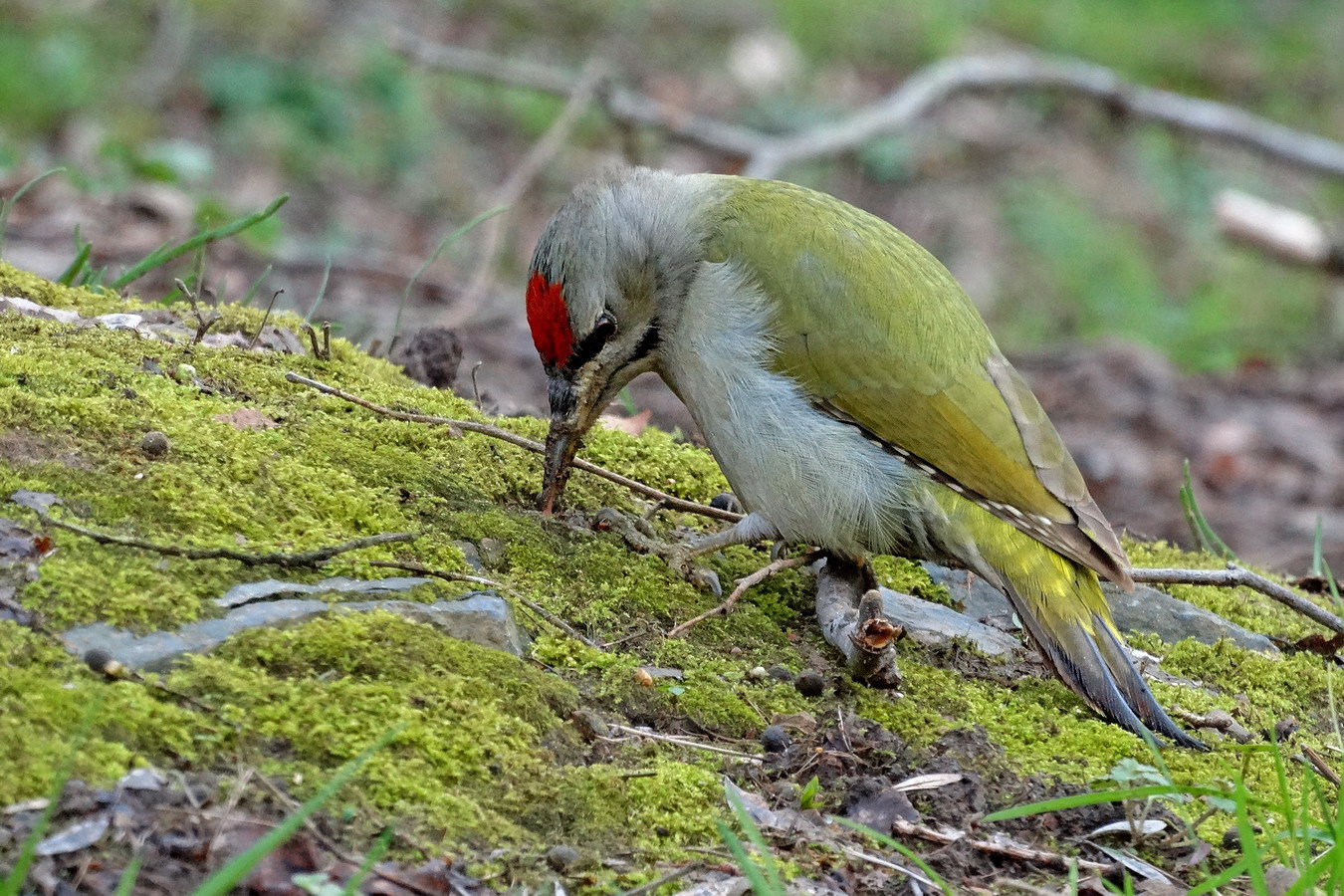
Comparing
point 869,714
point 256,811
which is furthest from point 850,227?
point 256,811

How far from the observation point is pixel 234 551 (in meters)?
2.97

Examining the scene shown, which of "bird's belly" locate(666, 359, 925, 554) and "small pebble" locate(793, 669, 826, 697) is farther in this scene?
"bird's belly" locate(666, 359, 925, 554)

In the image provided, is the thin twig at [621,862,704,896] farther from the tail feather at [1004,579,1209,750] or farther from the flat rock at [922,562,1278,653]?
the flat rock at [922,562,1278,653]

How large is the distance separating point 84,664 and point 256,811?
0.46m

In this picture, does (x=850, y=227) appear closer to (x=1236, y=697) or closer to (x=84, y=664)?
(x=1236, y=697)

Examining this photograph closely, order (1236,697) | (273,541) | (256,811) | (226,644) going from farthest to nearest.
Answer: (1236,697)
(273,541)
(226,644)
(256,811)

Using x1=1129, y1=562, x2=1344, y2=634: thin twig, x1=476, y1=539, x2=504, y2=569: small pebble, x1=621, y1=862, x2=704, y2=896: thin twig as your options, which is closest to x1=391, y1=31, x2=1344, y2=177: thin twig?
x1=1129, y1=562, x2=1344, y2=634: thin twig

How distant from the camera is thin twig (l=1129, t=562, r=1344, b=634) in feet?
13.3

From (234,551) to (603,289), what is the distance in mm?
1712

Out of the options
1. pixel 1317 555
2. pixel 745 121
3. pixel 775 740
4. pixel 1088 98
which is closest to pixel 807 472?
pixel 775 740

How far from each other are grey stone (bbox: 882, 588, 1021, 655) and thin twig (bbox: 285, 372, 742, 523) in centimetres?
59

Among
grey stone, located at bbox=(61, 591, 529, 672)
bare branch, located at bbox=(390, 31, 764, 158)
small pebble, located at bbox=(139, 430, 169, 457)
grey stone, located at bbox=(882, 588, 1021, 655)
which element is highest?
bare branch, located at bbox=(390, 31, 764, 158)

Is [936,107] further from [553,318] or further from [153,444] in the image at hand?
[153,444]

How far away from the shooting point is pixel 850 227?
14.1ft
